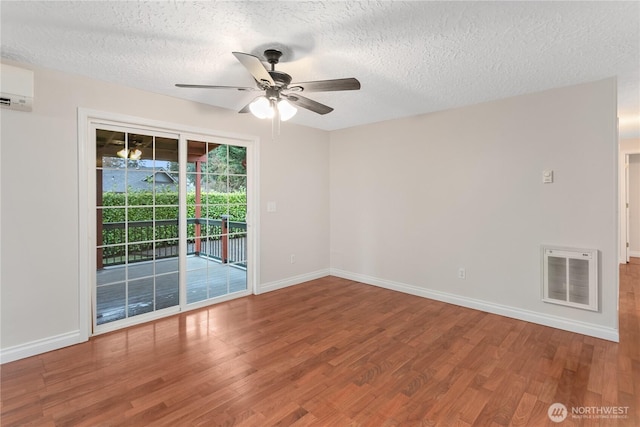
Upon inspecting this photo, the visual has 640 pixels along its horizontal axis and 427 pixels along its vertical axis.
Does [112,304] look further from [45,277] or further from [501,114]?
[501,114]

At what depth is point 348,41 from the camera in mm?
2248

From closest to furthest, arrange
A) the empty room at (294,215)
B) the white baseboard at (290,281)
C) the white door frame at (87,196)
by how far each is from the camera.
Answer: the empty room at (294,215), the white door frame at (87,196), the white baseboard at (290,281)

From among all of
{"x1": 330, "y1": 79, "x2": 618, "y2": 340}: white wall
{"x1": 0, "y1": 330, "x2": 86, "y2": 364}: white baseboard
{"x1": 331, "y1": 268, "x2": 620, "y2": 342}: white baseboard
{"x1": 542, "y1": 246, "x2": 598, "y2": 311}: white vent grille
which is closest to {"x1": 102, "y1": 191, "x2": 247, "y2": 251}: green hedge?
{"x1": 0, "y1": 330, "x2": 86, "y2": 364}: white baseboard

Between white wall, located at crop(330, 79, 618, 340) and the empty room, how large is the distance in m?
0.02

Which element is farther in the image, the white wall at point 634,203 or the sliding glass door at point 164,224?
the white wall at point 634,203

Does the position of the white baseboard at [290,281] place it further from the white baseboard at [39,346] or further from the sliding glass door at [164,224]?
the white baseboard at [39,346]

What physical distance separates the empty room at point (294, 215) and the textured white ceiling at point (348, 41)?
2cm

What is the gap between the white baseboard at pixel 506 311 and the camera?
2971 millimetres

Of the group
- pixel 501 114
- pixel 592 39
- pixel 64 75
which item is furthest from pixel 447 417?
pixel 64 75

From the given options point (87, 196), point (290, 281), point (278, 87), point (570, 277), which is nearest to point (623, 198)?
point (570, 277)

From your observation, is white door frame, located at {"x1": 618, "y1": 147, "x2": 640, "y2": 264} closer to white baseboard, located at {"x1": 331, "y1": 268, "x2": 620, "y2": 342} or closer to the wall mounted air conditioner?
white baseboard, located at {"x1": 331, "y1": 268, "x2": 620, "y2": 342}

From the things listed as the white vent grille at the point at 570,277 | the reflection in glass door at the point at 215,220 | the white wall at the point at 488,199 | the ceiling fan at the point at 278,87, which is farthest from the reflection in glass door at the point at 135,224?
the white vent grille at the point at 570,277

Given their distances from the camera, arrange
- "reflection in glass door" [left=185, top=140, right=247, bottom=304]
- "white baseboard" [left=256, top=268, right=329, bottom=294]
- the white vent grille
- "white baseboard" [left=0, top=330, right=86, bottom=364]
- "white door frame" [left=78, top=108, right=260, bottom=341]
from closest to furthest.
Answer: "white baseboard" [left=0, top=330, right=86, bottom=364]
"white door frame" [left=78, top=108, right=260, bottom=341]
the white vent grille
"reflection in glass door" [left=185, top=140, right=247, bottom=304]
"white baseboard" [left=256, top=268, right=329, bottom=294]

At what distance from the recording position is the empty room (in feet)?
6.59
